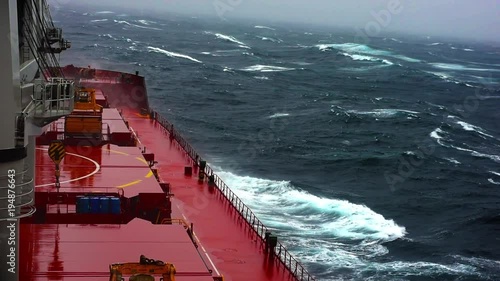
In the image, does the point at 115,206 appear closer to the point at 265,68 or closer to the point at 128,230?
the point at 128,230

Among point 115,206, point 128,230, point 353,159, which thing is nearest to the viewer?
point 128,230

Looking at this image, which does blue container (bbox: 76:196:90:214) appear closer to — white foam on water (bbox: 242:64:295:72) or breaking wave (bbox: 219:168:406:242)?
breaking wave (bbox: 219:168:406:242)

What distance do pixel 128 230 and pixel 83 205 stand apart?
3290mm

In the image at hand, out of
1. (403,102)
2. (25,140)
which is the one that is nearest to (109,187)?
(25,140)

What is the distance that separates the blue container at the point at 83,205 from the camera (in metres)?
23.9

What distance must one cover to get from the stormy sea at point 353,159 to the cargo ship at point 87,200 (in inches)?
289

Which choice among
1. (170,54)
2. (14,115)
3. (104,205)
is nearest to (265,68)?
(170,54)

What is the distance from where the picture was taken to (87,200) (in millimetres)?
24000

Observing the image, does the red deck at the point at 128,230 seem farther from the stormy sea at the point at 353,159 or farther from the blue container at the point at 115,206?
the stormy sea at the point at 353,159

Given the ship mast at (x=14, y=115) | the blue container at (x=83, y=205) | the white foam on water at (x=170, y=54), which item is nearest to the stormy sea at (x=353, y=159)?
the blue container at (x=83, y=205)

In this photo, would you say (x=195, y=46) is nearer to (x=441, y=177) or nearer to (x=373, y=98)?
(x=373, y=98)

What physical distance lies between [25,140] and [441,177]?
166 feet

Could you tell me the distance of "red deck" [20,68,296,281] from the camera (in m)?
18.5

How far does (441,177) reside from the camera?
2351 inches
